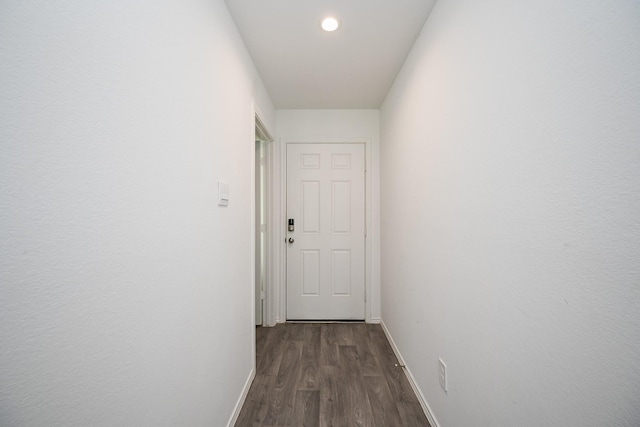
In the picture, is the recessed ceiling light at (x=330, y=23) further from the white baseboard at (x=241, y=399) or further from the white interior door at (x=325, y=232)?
the white baseboard at (x=241, y=399)

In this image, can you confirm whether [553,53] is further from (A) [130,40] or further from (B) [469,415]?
(B) [469,415]

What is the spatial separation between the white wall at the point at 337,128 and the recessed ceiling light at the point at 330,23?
1340 millimetres

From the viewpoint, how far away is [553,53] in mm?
717

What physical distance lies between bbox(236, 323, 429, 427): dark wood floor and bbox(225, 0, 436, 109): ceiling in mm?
2405

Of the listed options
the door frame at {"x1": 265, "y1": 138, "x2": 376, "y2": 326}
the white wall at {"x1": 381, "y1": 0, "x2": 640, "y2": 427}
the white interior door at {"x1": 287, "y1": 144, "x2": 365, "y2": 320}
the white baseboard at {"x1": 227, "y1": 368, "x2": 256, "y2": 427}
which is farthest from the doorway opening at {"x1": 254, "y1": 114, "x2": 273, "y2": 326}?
the white wall at {"x1": 381, "y1": 0, "x2": 640, "y2": 427}

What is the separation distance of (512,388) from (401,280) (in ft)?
4.29

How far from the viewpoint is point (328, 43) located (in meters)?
1.86

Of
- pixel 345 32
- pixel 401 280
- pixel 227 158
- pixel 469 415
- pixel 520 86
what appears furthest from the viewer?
pixel 401 280

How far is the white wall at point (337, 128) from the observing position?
3018 mm

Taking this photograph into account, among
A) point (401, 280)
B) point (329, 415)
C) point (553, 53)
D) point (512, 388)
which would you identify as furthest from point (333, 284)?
point (553, 53)

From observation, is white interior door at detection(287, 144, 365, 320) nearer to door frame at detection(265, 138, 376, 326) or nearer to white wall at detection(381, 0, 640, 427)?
door frame at detection(265, 138, 376, 326)

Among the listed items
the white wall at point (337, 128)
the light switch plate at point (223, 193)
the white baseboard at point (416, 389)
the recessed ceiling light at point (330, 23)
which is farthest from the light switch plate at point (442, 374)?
the recessed ceiling light at point (330, 23)

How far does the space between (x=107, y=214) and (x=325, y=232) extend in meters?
2.48

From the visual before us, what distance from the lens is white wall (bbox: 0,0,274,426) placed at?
0.48 meters
